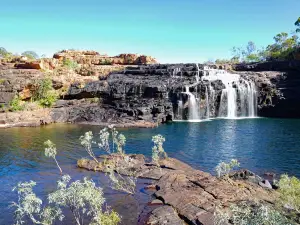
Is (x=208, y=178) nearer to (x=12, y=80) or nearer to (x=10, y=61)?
(x=12, y=80)

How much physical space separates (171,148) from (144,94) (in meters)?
22.2

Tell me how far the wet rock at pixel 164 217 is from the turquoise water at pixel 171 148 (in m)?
1.25

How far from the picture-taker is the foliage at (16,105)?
4966cm

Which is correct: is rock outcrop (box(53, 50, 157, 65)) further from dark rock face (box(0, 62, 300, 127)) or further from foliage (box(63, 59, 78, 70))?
dark rock face (box(0, 62, 300, 127))

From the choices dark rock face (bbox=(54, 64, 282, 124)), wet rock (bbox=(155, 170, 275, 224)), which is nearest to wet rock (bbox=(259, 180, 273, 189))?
wet rock (bbox=(155, 170, 275, 224))

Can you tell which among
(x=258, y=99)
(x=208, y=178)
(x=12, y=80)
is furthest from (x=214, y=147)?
(x=12, y=80)

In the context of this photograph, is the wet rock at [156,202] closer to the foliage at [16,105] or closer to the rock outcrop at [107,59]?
the foliage at [16,105]

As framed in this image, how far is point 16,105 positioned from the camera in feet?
165

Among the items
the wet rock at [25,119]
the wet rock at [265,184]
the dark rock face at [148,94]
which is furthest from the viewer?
the dark rock face at [148,94]

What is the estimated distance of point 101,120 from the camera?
47.8m

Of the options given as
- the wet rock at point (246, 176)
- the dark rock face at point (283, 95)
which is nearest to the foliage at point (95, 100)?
the dark rock face at point (283, 95)

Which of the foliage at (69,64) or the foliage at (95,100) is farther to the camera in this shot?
the foliage at (69,64)

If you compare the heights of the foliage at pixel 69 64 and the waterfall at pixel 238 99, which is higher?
the foliage at pixel 69 64

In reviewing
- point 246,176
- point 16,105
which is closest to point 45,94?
point 16,105
